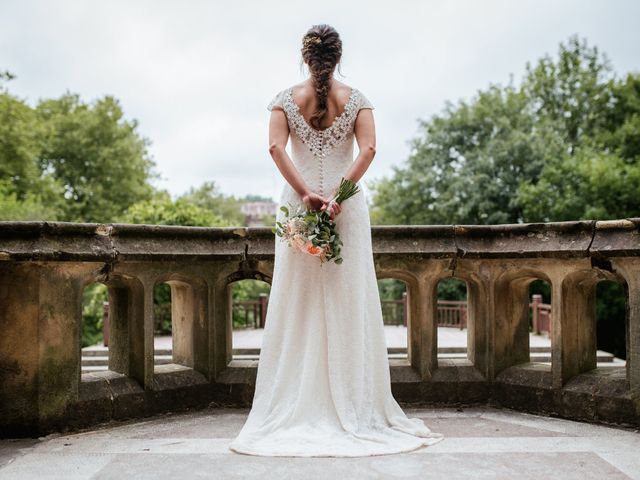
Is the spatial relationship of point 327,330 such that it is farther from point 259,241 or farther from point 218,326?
point 218,326

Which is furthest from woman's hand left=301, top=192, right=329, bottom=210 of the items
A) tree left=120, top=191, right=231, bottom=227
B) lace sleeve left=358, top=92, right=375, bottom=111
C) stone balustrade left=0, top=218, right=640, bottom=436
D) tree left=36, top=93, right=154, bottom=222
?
tree left=36, top=93, right=154, bottom=222

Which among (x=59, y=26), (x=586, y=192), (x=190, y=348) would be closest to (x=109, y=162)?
(x=59, y=26)

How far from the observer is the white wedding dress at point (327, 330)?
3.97 metres

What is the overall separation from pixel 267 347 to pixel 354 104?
1.70 metres

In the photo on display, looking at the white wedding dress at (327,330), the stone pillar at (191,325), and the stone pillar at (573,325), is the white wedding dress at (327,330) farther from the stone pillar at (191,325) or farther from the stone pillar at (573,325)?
the stone pillar at (573,325)

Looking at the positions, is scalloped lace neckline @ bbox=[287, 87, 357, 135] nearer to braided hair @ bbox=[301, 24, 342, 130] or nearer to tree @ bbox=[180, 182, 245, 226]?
braided hair @ bbox=[301, 24, 342, 130]

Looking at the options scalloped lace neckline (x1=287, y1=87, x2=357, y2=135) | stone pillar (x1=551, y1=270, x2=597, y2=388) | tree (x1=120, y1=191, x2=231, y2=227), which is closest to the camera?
scalloped lace neckline (x1=287, y1=87, x2=357, y2=135)

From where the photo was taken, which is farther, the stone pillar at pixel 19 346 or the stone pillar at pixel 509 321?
the stone pillar at pixel 509 321

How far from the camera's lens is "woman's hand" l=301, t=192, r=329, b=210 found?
4.01 metres

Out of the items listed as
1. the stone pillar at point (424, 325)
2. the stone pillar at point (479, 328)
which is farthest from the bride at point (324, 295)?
the stone pillar at point (479, 328)

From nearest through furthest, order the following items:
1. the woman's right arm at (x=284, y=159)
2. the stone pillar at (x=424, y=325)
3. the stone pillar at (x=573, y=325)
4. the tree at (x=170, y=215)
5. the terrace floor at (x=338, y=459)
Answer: the terrace floor at (x=338, y=459)
the woman's right arm at (x=284, y=159)
the stone pillar at (x=573, y=325)
the stone pillar at (x=424, y=325)
the tree at (x=170, y=215)

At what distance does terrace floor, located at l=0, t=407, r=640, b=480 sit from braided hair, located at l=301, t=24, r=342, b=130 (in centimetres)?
218

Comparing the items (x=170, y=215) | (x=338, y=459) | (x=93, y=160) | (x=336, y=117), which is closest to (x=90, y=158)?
(x=93, y=160)

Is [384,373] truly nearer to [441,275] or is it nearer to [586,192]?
[441,275]
